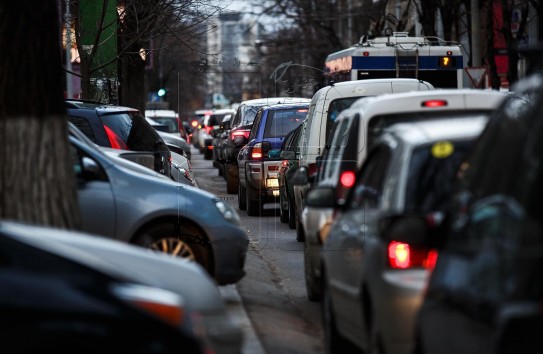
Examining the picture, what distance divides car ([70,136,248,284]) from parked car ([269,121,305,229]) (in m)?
6.16

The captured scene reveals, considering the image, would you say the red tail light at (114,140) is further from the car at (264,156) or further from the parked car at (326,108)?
the car at (264,156)

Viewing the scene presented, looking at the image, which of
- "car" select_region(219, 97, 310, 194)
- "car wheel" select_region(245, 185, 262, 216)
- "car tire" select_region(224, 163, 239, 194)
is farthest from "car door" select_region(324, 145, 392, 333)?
"car tire" select_region(224, 163, 239, 194)

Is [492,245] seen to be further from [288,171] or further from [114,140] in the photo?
[288,171]

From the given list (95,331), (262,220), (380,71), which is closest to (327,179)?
(95,331)

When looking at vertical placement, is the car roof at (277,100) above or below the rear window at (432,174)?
above

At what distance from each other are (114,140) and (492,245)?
1103cm

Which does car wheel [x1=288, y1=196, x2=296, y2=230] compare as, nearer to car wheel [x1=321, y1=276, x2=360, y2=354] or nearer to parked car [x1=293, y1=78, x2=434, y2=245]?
parked car [x1=293, y1=78, x2=434, y2=245]

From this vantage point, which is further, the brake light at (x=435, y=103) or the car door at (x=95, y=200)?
the car door at (x=95, y=200)

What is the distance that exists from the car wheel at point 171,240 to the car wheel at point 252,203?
32.9 feet

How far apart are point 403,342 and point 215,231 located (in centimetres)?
476

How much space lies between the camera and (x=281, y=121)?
908 inches

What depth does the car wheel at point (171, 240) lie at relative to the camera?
36.7ft

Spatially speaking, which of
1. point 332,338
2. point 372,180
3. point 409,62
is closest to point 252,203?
point 409,62

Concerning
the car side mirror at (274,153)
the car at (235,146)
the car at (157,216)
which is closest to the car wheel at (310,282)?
the car at (157,216)
